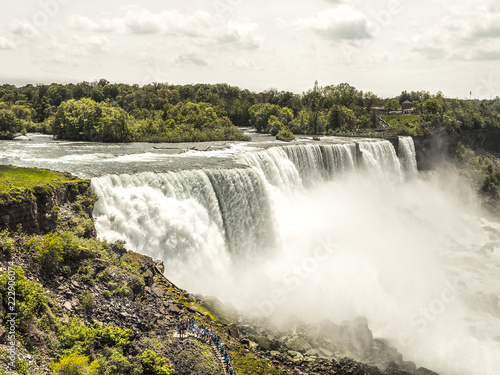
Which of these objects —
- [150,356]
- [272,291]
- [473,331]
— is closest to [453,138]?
[473,331]

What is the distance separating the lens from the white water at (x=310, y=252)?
18875 mm

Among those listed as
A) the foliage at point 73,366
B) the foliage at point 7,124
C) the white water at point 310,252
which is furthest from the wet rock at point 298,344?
the foliage at point 7,124

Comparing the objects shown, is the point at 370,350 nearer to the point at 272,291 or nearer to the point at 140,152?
the point at 272,291

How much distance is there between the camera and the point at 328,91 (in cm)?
8288

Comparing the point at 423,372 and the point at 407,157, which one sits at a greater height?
the point at 407,157

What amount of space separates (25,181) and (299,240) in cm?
1599

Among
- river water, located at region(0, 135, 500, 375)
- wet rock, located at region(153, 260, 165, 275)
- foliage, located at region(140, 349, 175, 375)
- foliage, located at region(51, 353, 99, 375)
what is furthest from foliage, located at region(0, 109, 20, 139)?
foliage, located at region(51, 353, 99, 375)

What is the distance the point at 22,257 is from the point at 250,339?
8234 millimetres

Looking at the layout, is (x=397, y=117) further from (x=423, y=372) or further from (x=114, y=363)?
(x=114, y=363)

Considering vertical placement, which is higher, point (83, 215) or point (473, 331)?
point (83, 215)

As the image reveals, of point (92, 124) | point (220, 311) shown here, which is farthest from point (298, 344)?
point (92, 124)

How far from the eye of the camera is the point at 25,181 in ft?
49.8

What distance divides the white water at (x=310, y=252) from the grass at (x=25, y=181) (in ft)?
6.56

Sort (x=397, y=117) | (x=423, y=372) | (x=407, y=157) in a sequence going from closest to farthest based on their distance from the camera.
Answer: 1. (x=423, y=372)
2. (x=407, y=157)
3. (x=397, y=117)
